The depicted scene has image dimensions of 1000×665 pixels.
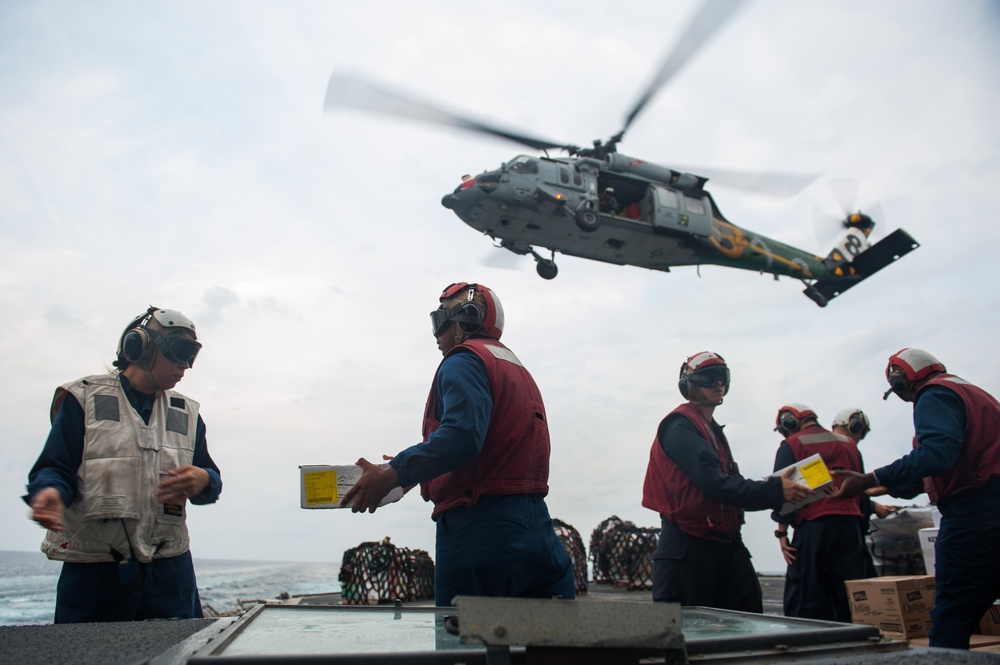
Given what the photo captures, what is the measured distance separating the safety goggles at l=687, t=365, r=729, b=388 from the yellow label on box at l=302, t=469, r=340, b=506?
276cm

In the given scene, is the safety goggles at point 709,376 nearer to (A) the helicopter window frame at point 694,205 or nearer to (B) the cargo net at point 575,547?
(B) the cargo net at point 575,547

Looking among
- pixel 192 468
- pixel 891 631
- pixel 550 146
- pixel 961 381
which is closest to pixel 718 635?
pixel 192 468

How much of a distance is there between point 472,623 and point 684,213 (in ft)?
55.6

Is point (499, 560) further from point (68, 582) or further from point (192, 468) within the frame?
point (68, 582)

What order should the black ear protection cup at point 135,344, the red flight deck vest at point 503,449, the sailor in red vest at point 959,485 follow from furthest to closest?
the sailor in red vest at point 959,485 < the black ear protection cup at point 135,344 < the red flight deck vest at point 503,449

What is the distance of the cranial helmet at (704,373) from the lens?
472cm

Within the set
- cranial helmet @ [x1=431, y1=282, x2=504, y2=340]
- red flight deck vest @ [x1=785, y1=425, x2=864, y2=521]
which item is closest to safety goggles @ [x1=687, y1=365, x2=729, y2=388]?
red flight deck vest @ [x1=785, y1=425, x2=864, y2=521]

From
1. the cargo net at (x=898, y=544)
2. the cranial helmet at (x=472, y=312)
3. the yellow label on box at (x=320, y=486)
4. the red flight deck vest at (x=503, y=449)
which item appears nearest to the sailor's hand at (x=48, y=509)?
the yellow label on box at (x=320, y=486)

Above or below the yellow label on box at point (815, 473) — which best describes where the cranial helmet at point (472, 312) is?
above

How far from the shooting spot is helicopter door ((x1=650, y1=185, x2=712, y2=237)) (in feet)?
55.3

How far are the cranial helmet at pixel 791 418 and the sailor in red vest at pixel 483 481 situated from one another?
4.01 metres

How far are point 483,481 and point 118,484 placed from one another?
164cm

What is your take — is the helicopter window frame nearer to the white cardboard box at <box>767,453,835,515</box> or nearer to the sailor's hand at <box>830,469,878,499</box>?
the sailor's hand at <box>830,469,878,499</box>

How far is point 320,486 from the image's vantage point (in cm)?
271
